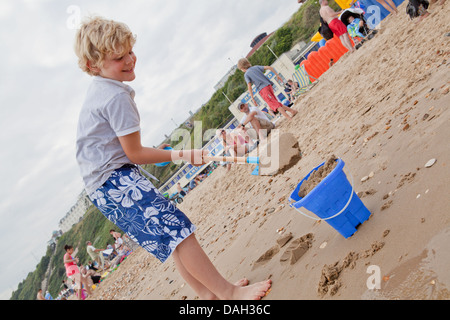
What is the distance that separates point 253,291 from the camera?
2.15 m

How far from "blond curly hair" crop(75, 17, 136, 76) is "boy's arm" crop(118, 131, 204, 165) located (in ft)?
1.55

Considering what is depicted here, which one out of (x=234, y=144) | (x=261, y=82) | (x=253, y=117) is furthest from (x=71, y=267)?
(x=261, y=82)

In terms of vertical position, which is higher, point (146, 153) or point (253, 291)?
point (146, 153)

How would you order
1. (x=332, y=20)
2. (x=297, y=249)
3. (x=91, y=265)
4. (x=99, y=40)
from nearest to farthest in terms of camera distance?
(x=99, y=40) → (x=297, y=249) → (x=332, y=20) → (x=91, y=265)

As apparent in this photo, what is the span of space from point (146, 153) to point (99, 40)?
697mm

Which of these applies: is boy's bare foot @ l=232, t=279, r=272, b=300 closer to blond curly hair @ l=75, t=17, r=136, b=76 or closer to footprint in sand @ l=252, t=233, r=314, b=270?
footprint in sand @ l=252, t=233, r=314, b=270

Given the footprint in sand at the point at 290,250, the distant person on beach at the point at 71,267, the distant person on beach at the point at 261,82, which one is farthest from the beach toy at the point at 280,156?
the distant person on beach at the point at 71,267

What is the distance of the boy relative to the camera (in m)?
1.89

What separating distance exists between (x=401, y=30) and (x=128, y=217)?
6.37 metres

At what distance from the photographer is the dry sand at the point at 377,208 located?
5.02 feet

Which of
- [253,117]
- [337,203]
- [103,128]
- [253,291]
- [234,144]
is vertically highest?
[103,128]

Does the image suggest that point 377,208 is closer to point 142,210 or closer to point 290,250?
point 290,250

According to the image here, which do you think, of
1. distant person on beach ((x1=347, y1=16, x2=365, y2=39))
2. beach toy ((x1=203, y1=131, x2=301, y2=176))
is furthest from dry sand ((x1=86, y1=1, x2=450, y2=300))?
distant person on beach ((x1=347, y1=16, x2=365, y2=39))

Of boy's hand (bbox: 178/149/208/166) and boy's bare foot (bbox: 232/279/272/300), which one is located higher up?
boy's hand (bbox: 178/149/208/166)
